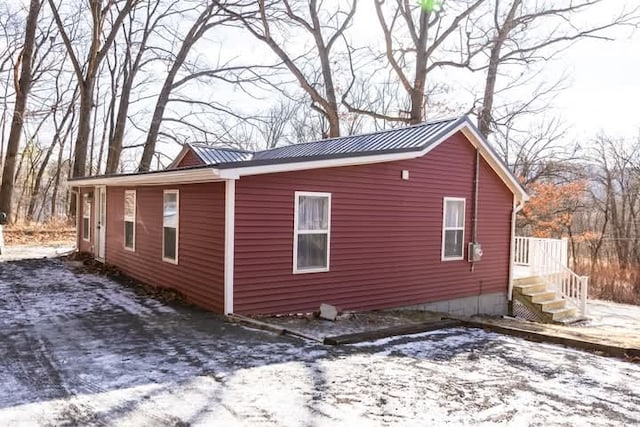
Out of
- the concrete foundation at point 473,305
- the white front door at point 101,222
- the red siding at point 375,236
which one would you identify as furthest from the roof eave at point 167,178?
the concrete foundation at point 473,305

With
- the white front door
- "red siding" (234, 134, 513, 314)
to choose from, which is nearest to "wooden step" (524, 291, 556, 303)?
"red siding" (234, 134, 513, 314)

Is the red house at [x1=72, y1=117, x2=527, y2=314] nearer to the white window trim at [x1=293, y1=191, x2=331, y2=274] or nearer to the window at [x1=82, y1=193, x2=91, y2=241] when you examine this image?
the white window trim at [x1=293, y1=191, x2=331, y2=274]

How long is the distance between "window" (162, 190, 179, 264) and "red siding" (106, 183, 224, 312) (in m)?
0.13

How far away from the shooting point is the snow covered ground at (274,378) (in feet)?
12.8

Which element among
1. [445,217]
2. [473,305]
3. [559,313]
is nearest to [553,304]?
[559,313]

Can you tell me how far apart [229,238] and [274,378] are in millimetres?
2790

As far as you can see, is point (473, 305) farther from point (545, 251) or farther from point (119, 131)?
point (119, 131)

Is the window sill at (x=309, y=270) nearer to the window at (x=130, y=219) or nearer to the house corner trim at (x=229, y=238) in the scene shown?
the house corner trim at (x=229, y=238)

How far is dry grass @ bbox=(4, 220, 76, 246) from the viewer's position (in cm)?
1695

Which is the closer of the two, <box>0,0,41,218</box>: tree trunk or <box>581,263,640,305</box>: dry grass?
<box>581,263,640,305</box>: dry grass

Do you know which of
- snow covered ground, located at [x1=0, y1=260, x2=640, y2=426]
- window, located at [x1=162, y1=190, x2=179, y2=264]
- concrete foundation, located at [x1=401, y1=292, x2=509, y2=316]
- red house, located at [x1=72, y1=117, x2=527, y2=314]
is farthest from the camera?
concrete foundation, located at [x1=401, y1=292, x2=509, y2=316]

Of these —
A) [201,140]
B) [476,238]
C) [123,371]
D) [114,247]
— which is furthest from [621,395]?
[201,140]

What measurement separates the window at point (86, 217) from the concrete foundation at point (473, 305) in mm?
8884

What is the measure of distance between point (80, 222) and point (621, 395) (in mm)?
13638
